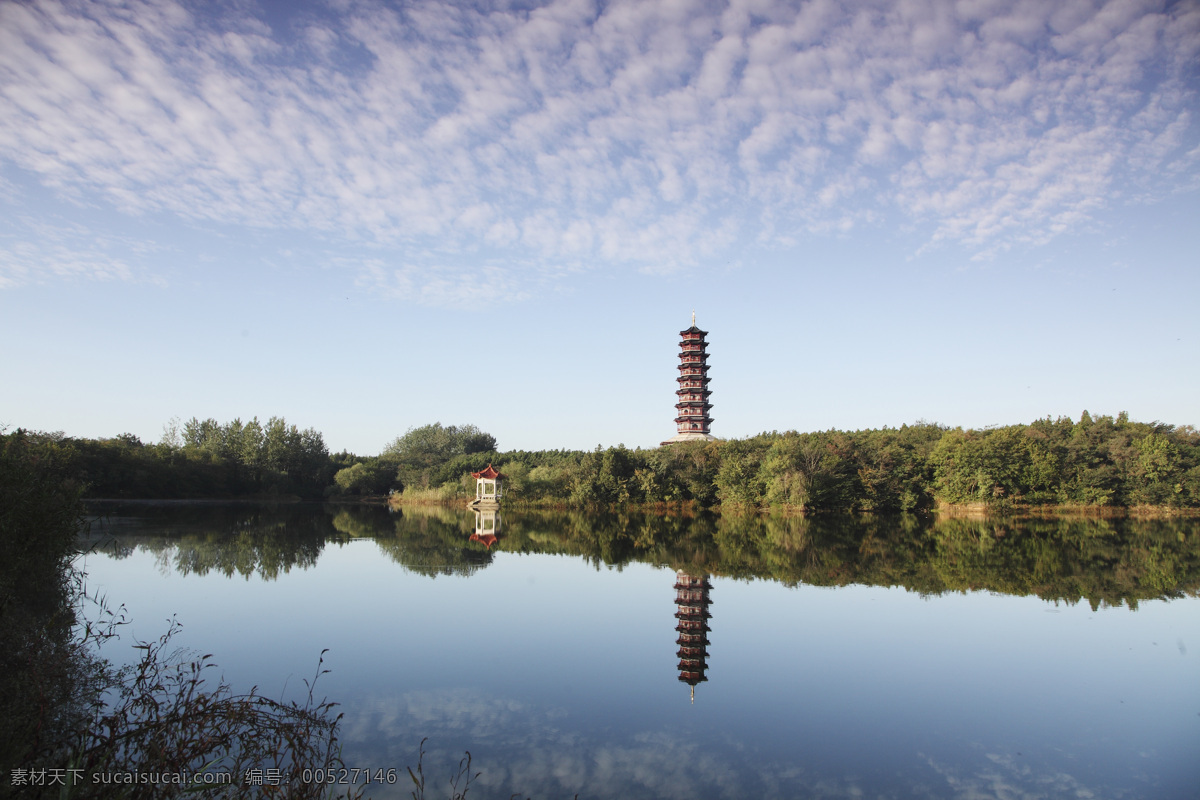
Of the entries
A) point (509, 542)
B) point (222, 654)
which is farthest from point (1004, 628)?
point (509, 542)

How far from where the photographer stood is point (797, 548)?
18.8 metres

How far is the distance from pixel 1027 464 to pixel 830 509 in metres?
10.5

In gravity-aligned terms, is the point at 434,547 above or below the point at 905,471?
below

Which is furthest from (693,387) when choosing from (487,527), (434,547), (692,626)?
(692,626)

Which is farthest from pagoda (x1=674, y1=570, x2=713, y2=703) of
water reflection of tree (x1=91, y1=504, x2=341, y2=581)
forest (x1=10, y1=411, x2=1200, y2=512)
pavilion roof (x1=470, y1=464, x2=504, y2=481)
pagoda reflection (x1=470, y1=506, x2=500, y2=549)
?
pavilion roof (x1=470, y1=464, x2=504, y2=481)

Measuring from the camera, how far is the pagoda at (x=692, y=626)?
23.3 feet

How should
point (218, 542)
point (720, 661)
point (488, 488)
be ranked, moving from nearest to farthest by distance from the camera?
1. point (720, 661)
2. point (218, 542)
3. point (488, 488)

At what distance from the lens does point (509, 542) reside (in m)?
20.6

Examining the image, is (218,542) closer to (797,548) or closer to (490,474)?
(797,548)

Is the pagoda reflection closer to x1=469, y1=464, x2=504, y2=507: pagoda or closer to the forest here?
x1=469, y1=464, x2=504, y2=507: pagoda

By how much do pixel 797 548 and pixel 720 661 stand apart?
→ 12.3m

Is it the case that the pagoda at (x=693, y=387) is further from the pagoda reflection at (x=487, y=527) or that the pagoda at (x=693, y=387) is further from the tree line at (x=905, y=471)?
the pagoda reflection at (x=487, y=527)

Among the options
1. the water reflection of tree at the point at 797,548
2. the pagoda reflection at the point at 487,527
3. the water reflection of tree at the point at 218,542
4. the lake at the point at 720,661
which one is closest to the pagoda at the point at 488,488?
the pagoda reflection at the point at 487,527

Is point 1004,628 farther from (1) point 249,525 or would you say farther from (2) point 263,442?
(2) point 263,442
